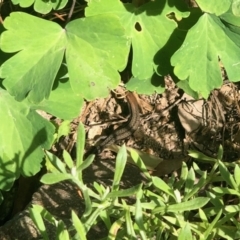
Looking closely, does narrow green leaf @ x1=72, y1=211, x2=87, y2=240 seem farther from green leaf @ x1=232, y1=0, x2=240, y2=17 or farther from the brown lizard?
the brown lizard

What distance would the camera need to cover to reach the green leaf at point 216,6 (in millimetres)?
1536

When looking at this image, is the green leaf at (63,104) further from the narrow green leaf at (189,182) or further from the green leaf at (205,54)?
the narrow green leaf at (189,182)

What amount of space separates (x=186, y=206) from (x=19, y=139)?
2.41 feet

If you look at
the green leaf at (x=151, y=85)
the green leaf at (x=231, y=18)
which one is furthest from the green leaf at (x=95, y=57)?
the green leaf at (x=231, y=18)

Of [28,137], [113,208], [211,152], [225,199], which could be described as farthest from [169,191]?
[211,152]

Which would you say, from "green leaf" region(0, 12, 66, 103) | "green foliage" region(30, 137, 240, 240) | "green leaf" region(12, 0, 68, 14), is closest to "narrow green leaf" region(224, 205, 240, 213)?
"green foliage" region(30, 137, 240, 240)

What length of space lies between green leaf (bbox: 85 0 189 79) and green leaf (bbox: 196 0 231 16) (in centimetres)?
17

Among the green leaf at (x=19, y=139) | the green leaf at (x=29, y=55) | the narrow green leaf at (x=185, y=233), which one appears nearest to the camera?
the narrow green leaf at (x=185, y=233)

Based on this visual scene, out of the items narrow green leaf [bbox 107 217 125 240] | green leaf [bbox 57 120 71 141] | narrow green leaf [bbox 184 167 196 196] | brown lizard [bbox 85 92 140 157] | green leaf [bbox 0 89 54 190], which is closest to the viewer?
narrow green leaf [bbox 107 217 125 240]

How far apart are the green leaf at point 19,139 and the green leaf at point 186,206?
0.57 m

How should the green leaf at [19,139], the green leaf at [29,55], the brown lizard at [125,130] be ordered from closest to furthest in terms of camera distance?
the green leaf at [29,55]
the green leaf at [19,139]
the brown lizard at [125,130]

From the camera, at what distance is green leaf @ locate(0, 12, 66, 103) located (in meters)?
1.64

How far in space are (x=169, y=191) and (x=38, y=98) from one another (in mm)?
528

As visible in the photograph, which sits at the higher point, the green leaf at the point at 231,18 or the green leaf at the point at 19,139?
the green leaf at the point at 231,18
